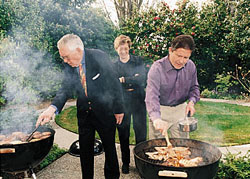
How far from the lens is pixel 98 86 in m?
2.78

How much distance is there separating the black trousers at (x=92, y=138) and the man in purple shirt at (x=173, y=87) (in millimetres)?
518

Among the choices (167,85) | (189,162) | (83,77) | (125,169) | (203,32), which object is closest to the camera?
(189,162)

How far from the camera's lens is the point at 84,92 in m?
2.80

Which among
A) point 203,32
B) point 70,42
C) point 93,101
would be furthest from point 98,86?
point 203,32

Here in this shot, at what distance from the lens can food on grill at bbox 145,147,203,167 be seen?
2.29m

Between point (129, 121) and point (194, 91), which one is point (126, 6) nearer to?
point (129, 121)

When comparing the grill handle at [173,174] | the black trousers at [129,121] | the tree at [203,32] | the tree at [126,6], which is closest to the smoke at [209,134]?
the black trousers at [129,121]

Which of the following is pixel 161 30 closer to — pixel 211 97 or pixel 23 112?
pixel 211 97

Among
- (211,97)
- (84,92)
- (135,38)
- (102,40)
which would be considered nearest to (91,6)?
(102,40)

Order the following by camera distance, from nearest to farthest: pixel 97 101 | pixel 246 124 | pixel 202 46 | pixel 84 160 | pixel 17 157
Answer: pixel 17 157 → pixel 97 101 → pixel 84 160 → pixel 246 124 → pixel 202 46

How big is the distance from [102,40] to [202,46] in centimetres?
423

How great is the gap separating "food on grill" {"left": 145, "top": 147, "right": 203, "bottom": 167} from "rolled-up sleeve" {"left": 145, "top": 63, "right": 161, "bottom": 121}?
0.36 m

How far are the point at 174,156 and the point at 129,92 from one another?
1.46 metres

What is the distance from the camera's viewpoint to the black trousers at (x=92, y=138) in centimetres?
284
